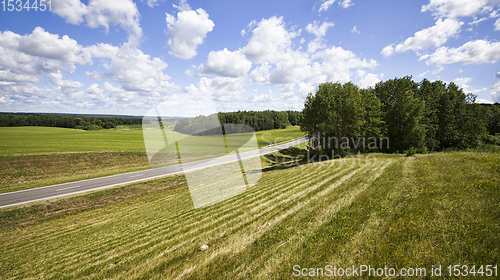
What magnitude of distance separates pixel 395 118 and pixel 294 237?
40.4 m

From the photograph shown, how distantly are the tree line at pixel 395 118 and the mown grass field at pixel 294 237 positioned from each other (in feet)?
78.2

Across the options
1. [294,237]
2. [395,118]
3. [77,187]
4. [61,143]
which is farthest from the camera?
[61,143]

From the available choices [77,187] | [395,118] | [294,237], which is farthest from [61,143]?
[395,118]

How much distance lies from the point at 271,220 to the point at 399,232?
417 cm

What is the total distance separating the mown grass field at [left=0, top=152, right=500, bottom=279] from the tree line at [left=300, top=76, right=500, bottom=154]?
2382 cm

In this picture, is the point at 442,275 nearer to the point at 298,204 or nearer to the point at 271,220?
the point at 271,220

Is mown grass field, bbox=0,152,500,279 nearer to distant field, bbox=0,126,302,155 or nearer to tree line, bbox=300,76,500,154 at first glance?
tree line, bbox=300,76,500,154

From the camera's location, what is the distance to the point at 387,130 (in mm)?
35375

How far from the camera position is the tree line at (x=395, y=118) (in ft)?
105

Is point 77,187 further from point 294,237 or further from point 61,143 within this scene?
point 61,143

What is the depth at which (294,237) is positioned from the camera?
19.8ft

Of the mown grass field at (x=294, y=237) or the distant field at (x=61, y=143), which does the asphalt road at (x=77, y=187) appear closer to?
the mown grass field at (x=294, y=237)

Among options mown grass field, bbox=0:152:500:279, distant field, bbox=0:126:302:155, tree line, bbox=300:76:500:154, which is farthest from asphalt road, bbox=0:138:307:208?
tree line, bbox=300:76:500:154

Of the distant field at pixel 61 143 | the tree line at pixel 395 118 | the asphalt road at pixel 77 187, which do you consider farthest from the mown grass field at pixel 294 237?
the distant field at pixel 61 143
